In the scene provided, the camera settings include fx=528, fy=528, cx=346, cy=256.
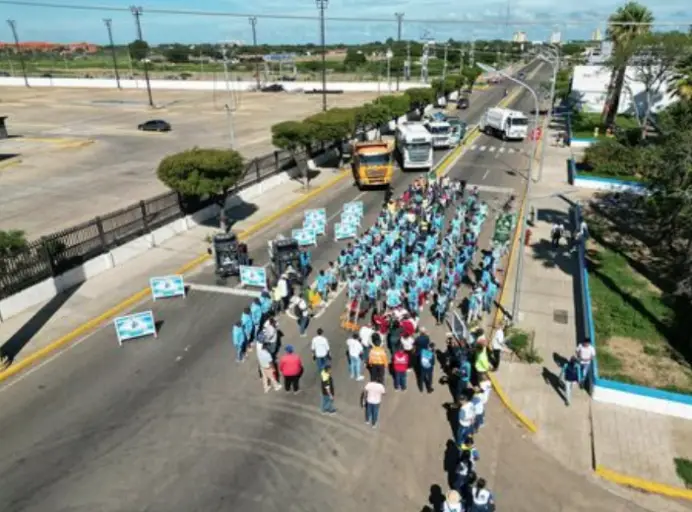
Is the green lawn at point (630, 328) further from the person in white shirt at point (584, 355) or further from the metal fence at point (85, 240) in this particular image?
the metal fence at point (85, 240)

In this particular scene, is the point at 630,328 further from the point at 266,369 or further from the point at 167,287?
the point at 167,287

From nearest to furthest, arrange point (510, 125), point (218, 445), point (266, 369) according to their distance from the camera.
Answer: point (218, 445) → point (266, 369) → point (510, 125)

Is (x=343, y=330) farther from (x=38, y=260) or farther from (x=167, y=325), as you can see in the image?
(x=38, y=260)

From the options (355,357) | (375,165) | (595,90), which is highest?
(595,90)

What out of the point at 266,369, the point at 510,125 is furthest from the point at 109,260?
the point at 510,125

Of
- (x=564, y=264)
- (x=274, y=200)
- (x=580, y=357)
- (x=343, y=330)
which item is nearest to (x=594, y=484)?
(x=580, y=357)

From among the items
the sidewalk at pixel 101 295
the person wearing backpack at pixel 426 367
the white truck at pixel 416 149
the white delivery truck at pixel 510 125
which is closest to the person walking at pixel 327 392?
the person wearing backpack at pixel 426 367

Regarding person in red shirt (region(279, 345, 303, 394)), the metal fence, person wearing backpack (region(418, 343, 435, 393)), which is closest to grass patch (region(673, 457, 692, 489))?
person wearing backpack (region(418, 343, 435, 393))
